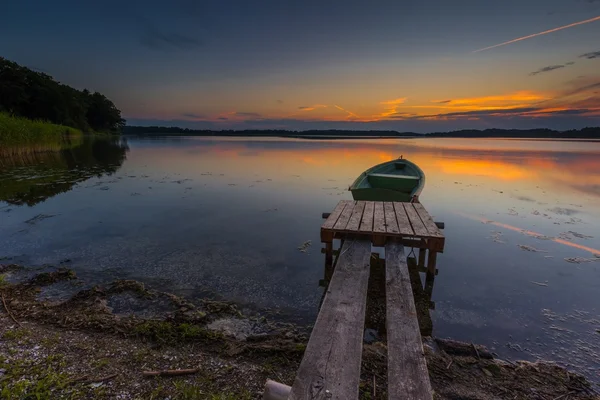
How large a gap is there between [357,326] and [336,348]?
43 cm

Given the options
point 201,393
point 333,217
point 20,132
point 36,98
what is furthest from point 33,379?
point 36,98

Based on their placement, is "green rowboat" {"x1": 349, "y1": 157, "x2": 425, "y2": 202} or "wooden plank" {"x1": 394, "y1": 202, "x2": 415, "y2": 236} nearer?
"wooden plank" {"x1": 394, "y1": 202, "x2": 415, "y2": 236}

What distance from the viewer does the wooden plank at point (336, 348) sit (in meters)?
2.37

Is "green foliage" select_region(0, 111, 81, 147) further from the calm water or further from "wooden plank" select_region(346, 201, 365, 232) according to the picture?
"wooden plank" select_region(346, 201, 365, 232)

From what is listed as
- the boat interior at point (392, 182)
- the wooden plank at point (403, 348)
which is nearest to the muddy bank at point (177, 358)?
the wooden plank at point (403, 348)

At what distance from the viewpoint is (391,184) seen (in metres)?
12.0

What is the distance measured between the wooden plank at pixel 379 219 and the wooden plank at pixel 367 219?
0.08m

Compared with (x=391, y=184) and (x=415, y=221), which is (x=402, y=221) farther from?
(x=391, y=184)

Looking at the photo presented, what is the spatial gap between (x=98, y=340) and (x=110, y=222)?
680 cm

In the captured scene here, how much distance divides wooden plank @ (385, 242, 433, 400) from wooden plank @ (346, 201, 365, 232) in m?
1.55

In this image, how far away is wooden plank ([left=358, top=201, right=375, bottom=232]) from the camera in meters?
6.03

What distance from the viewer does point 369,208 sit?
7711 mm

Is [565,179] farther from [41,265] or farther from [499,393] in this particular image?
[41,265]

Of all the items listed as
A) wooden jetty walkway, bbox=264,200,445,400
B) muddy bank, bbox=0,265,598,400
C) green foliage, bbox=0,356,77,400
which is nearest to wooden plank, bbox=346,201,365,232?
wooden jetty walkway, bbox=264,200,445,400
